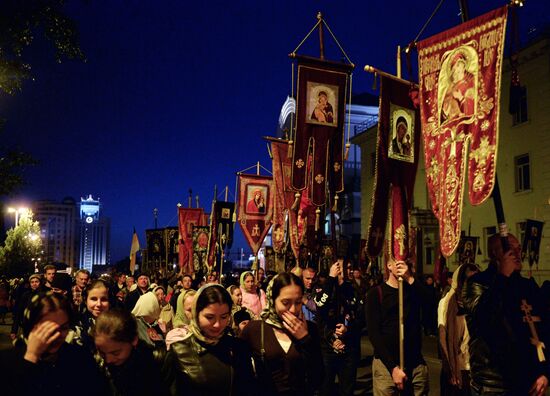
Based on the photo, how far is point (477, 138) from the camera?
5.06 m

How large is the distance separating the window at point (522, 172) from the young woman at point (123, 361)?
2489 cm

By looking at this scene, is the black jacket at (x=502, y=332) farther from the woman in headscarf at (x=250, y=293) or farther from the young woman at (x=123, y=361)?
the woman in headscarf at (x=250, y=293)

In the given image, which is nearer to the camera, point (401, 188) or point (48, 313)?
point (48, 313)

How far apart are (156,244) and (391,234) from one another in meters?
26.7

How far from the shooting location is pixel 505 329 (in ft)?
14.2

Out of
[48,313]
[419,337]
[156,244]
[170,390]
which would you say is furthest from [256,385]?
[156,244]

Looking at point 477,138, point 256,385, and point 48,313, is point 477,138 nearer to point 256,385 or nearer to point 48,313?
point 256,385

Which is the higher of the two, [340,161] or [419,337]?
[340,161]

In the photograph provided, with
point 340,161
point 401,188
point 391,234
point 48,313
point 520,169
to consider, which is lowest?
point 48,313

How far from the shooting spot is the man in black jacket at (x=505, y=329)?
4.31 m

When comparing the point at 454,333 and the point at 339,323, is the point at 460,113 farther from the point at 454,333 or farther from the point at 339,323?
the point at 339,323

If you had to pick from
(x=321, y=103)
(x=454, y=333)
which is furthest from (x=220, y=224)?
(x=454, y=333)

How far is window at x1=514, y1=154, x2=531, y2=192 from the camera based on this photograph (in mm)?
25391

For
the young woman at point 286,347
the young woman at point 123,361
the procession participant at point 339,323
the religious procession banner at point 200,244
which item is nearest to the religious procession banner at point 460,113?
the young woman at point 286,347
